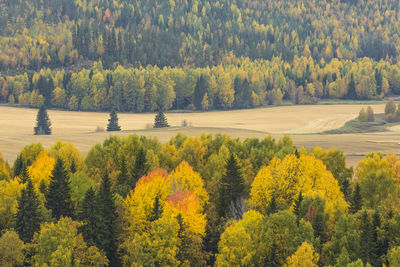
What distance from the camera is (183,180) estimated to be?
85250mm

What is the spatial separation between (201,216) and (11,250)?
77.1 ft

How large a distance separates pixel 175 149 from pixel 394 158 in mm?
38332

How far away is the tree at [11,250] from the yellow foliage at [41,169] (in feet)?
63.3

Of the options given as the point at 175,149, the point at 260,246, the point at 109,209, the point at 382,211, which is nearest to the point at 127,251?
the point at 109,209

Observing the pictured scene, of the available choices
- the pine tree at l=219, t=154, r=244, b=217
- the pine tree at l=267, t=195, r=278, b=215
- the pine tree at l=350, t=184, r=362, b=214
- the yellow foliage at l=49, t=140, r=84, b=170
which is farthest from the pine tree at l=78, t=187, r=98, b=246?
the pine tree at l=350, t=184, r=362, b=214

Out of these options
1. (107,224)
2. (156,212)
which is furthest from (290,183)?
(107,224)

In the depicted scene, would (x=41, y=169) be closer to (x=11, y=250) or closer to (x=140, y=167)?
(x=140, y=167)

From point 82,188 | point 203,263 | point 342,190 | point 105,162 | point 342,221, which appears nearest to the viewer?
point 342,221

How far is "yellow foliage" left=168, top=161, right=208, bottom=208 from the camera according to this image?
8344 cm

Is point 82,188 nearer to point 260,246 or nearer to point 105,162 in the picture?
point 105,162

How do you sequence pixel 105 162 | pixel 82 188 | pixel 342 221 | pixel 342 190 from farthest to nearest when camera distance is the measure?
pixel 105 162, pixel 342 190, pixel 82 188, pixel 342 221

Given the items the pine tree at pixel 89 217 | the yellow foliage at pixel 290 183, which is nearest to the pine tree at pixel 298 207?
the yellow foliage at pixel 290 183

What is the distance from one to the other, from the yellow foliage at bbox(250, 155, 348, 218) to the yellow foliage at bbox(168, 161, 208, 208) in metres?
6.92

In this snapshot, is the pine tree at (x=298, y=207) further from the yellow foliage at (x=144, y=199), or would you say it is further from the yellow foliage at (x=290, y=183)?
the yellow foliage at (x=144, y=199)
